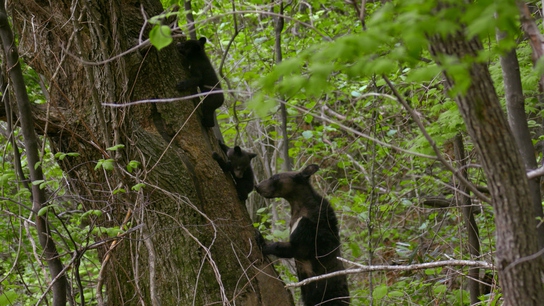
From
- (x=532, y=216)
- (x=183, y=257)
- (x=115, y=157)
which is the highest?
(x=115, y=157)

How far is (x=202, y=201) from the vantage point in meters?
4.50

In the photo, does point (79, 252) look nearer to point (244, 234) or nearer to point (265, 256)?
point (244, 234)

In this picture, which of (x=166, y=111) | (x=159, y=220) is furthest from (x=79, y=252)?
(x=166, y=111)

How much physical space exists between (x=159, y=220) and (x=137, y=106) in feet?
3.25

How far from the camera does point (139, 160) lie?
4.29 metres

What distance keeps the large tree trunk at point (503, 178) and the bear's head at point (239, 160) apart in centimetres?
403

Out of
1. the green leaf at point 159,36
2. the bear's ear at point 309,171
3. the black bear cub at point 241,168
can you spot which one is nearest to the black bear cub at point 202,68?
the black bear cub at point 241,168

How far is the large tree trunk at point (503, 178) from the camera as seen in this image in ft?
7.33

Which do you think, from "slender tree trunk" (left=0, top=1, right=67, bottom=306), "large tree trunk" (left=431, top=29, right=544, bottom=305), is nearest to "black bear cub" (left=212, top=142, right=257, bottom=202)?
"slender tree trunk" (left=0, top=1, right=67, bottom=306)

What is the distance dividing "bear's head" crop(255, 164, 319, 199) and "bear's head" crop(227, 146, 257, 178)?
425mm

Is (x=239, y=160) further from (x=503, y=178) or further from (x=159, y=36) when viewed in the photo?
(x=503, y=178)

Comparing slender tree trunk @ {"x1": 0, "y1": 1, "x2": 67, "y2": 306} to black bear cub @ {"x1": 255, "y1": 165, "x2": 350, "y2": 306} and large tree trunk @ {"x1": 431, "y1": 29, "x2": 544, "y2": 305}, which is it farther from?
large tree trunk @ {"x1": 431, "y1": 29, "x2": 544, "y2": 305}

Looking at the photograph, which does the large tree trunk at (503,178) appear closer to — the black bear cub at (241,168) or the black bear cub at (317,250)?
the black bear cub at (317,250)

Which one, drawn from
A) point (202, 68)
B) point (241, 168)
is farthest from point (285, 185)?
point (202, 68)
